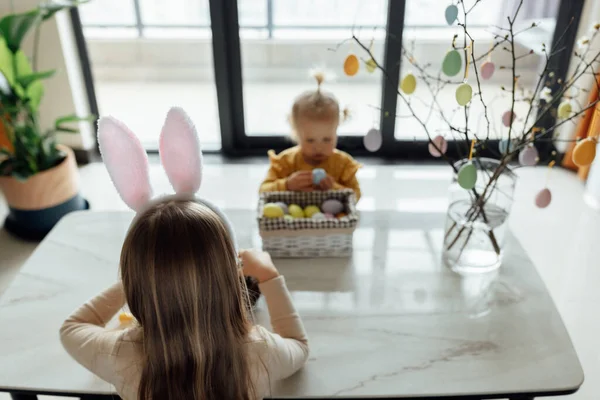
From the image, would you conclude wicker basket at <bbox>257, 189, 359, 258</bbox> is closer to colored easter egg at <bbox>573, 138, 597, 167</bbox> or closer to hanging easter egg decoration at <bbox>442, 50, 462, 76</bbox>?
hanging easter egg decoration at <bbox>442, 50, 462, 76</bbox>

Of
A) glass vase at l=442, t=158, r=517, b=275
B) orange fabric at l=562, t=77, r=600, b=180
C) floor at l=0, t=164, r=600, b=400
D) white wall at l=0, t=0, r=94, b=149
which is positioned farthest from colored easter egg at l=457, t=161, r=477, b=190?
white wall at l=0, t=0, r=94, b=149

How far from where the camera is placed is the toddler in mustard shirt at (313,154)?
152 centimetres

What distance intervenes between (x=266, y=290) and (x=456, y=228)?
53cm

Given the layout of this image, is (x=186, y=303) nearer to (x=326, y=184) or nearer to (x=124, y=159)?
(x=124, y=159)

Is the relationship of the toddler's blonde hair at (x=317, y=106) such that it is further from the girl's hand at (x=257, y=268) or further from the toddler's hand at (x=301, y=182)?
the girl's hand at (x=257, y=268)

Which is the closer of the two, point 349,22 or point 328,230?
point 328,230

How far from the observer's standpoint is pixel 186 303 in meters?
0.80

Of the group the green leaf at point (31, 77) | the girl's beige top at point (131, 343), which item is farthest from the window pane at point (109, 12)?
the girl's beige top at point (131, 343)

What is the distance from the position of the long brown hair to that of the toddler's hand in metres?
0.69

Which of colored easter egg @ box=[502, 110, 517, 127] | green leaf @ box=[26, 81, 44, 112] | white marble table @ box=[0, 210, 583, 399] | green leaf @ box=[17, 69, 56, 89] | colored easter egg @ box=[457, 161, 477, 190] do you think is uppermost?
colored easter egg @ box=[502, 110, 517, 127]

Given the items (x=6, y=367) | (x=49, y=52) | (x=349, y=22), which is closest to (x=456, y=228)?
(x=6, y=367)

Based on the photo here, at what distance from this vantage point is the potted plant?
2016 mm

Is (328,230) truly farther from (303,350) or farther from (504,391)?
(504,391)

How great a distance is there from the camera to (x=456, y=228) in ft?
4.27
